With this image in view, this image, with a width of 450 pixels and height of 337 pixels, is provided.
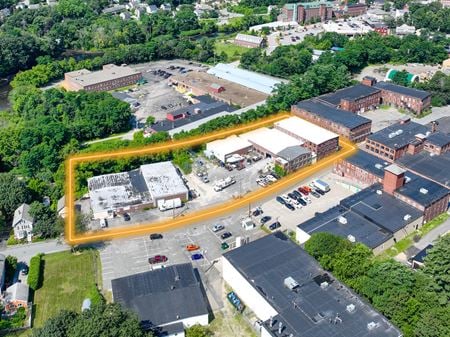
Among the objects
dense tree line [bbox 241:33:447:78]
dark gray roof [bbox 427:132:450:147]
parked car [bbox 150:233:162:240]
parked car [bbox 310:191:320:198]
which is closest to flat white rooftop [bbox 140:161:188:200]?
parked car [bbox 150:233:162:240]

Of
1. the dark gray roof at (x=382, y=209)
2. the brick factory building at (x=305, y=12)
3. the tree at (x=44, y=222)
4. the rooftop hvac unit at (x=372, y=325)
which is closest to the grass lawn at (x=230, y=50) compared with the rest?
the brick factory building at (x=305, y=12)

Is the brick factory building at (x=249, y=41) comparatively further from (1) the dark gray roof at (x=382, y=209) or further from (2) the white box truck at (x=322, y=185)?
(1) the dark gray roof at (x=382, y=209)

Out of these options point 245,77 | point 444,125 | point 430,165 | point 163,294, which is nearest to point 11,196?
point 163,294

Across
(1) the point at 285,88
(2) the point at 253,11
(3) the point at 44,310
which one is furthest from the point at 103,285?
(2) the point at 253,11

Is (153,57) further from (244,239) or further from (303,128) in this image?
(244,239)

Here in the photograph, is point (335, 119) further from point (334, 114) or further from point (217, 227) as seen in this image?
point (217, 227)

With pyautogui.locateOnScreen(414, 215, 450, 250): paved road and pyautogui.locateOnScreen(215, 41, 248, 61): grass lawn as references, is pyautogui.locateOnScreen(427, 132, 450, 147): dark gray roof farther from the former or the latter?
pyautogui.locateOnScreen(215, 41, 248, 61): grass lawn
